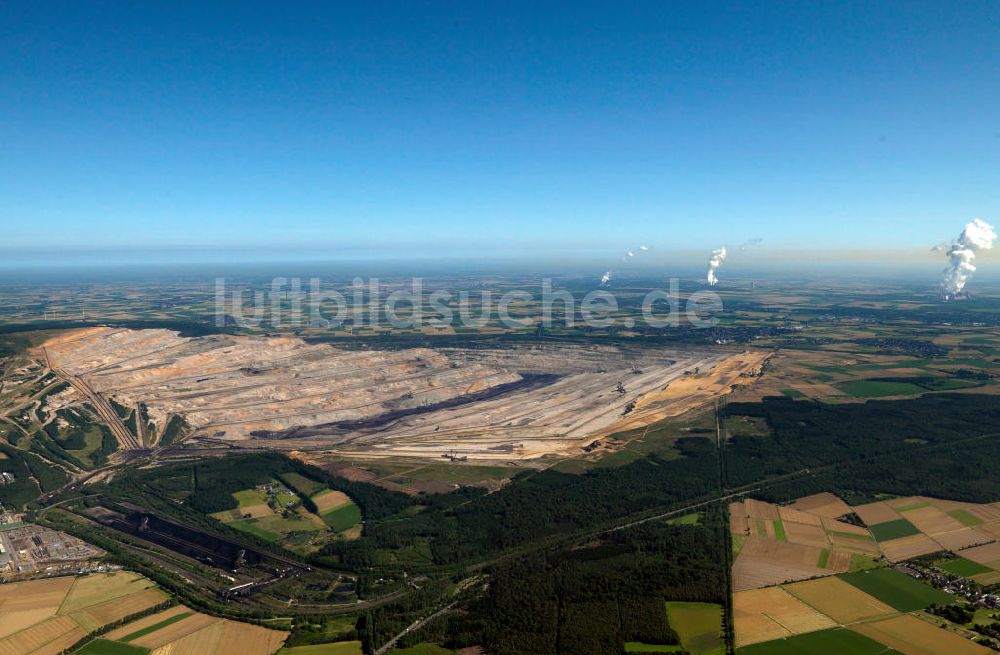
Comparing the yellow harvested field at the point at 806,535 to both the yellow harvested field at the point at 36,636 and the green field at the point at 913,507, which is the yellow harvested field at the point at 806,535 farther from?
the yellow harvested field at the point at 36,636

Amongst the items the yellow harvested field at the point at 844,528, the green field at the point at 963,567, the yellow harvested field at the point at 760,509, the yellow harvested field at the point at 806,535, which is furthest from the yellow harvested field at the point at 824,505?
the green field at the point at 963,567

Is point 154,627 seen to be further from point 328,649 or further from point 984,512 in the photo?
point 984,512

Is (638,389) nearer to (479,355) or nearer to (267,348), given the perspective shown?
(479,355)

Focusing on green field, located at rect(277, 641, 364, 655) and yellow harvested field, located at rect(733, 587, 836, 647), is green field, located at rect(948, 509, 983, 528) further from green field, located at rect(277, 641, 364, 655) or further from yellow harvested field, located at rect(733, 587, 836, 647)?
green field, located at rect(277, 641, 364, 655)

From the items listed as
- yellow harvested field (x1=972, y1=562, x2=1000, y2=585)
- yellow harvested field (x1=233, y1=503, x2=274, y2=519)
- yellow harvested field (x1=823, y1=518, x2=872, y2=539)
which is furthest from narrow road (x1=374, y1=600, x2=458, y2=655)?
yellow harvested field (x1=972, y1=562, x2=1000, y2=585)

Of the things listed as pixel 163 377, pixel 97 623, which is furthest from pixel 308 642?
pixel 163 377

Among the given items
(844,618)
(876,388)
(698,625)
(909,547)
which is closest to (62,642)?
(698,625)
